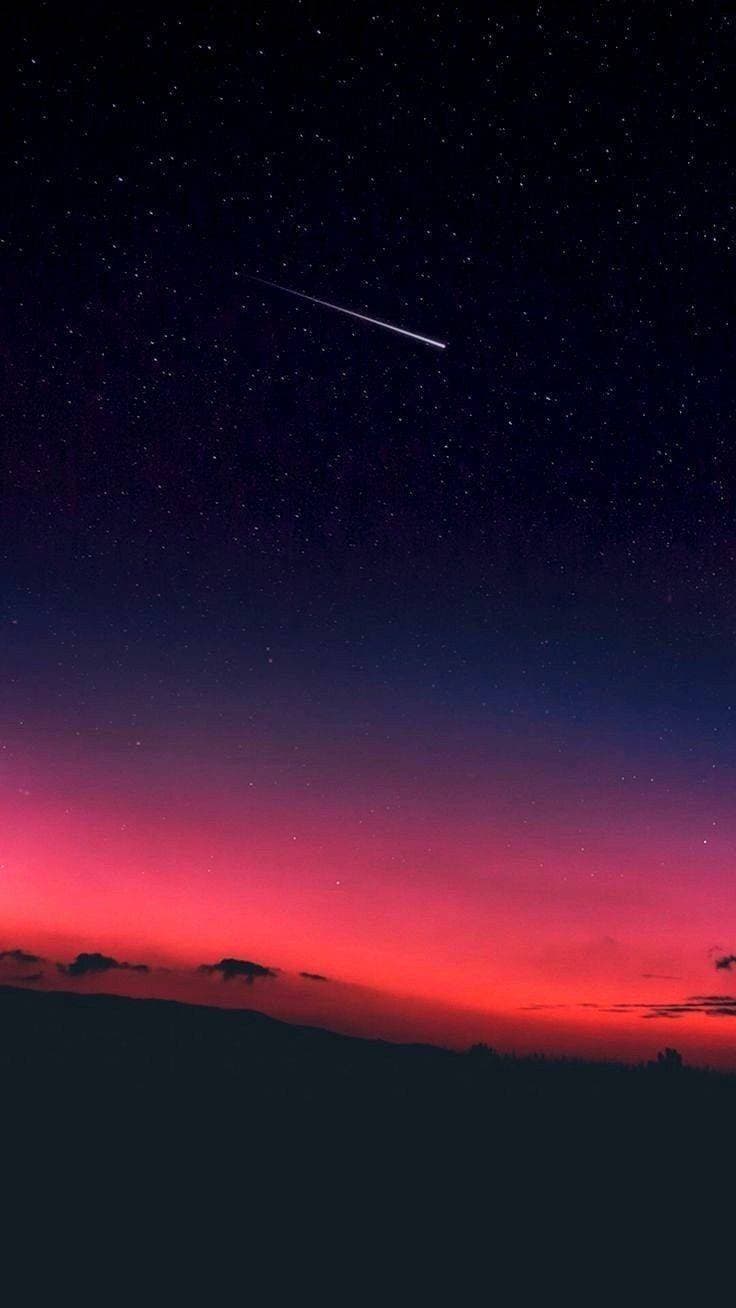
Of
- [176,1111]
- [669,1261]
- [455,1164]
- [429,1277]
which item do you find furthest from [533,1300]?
[176,1111]

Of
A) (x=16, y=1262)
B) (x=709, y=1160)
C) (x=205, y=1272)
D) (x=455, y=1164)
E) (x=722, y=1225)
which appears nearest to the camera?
(x=16, y=1262)

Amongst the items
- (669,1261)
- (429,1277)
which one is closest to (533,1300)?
(429,1277)

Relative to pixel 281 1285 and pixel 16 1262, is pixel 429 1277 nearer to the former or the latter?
pixel 281 1285

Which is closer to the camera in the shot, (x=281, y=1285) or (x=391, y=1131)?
(x=281, y=1285)

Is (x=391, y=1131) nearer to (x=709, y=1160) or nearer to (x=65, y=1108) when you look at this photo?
(x=65, y=1108)

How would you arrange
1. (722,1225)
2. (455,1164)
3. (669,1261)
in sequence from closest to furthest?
(669,1261) < (722,1225) < (455,1164)

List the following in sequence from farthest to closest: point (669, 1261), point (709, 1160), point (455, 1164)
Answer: point (709, 1160), point (455, 1164), point (669, 1261)

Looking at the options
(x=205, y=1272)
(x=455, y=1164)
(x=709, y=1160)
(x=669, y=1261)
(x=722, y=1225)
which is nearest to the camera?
(x=205, y=1272)

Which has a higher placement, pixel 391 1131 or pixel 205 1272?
pixel 391 1131

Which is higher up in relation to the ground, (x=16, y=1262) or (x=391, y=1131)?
(x=391, y=1131)
